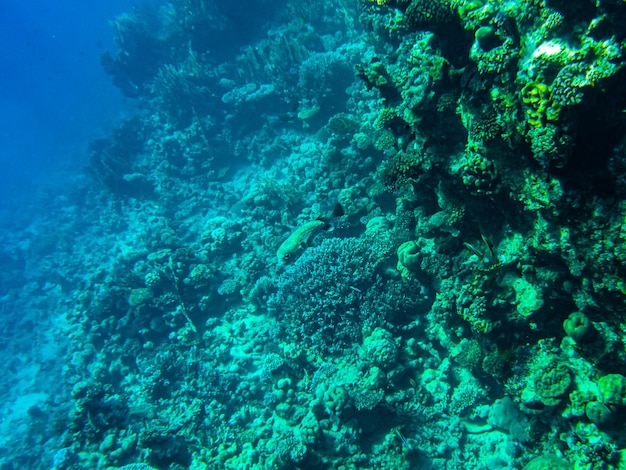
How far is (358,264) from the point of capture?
254 inches

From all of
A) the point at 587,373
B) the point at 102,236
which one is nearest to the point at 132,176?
the point at 102,236

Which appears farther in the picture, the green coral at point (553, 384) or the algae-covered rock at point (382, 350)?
the algae-covered rock at point (382, 350)

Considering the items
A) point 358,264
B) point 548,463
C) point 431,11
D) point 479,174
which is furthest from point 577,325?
point 431,11

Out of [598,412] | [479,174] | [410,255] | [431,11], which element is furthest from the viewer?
[410,255]

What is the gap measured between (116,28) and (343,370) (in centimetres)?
2287

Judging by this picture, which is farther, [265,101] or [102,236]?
[102,236]

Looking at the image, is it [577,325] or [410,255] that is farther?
[410,255]

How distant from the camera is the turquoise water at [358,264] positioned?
3109mm

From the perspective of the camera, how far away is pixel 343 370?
5.86 m

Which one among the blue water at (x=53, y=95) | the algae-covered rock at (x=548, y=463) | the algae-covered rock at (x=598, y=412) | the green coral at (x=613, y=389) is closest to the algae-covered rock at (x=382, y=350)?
the algae-covered rock at (x=548, y=463)

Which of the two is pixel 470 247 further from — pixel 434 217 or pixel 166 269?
pixel 166 269

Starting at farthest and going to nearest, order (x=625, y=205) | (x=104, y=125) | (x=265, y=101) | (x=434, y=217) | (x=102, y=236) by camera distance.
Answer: (x=104, y=125)
(x=102, y=236)
(x=265, y=101)
(x=434, y=217)
(x=625, y=205)

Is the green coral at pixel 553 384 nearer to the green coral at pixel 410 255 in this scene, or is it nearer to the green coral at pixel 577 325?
the green coral at pixel 577 325

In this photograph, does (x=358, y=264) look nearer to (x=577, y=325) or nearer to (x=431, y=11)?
(x=577, y=325)
